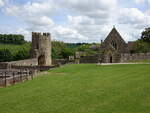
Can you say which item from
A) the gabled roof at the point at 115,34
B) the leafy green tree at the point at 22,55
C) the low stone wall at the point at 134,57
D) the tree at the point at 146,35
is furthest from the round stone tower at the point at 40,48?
the leafy green tree at the point at 22,55

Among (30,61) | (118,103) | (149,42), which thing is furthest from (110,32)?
(118,103)

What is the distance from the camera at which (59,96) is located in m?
11.6

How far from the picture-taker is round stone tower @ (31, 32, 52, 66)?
165ft

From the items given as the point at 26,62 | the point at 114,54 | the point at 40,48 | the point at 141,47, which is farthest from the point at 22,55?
the point at 114,54

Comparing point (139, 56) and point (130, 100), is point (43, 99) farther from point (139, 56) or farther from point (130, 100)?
point (139, 56)

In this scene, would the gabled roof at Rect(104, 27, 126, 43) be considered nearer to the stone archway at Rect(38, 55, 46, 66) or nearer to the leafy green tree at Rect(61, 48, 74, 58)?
the stone archway at Rect(38, 55, 46, 66)

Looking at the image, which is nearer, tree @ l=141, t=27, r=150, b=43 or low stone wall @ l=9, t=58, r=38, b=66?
low stone wall @ l=9, t=58, r=38, b=66

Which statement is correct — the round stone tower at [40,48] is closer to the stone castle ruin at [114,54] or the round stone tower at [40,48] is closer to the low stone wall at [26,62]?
the low stone wall at [26,62]

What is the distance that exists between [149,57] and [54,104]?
32.4 meters

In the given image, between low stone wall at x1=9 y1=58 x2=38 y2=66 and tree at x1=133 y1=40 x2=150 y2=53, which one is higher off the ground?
tree at x1=133 y1=40 x2=150 y2=53

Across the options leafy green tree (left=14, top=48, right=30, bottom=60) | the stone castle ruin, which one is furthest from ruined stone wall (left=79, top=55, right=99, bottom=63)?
leafy green tree (left=14, top=48, right=30, bottom=60)

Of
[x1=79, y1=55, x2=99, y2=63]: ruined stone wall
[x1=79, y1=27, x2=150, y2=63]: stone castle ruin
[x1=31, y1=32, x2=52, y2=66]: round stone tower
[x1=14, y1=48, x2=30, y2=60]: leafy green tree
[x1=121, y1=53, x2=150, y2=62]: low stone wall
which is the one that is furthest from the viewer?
[x1=14, y1=48, x2=30, y2=60]: leafy green tree

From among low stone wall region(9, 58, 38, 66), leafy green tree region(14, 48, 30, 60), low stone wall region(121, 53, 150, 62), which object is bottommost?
low stone wall region(9, 58, 38, 66)

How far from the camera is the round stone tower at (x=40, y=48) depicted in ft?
165
